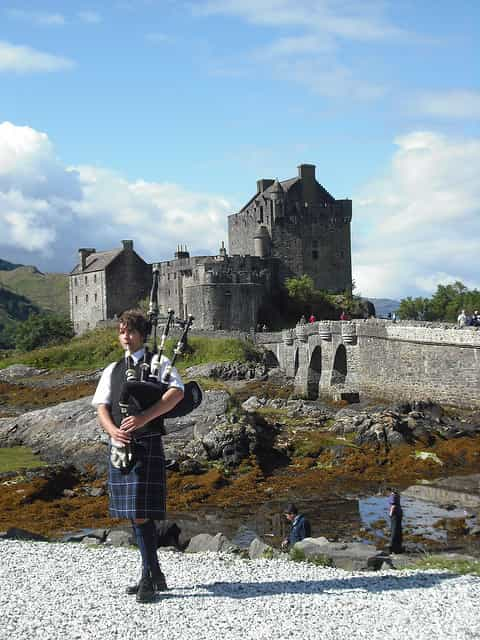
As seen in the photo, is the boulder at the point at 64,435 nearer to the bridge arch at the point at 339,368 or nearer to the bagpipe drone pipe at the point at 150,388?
the bridge arch at the point at 339,368

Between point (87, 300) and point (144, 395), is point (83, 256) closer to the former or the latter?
point (87, 300)

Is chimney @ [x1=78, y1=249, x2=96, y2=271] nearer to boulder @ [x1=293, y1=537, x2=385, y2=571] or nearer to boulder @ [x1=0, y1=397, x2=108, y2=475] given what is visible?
boulder @ [x1=0, y1=397, x2=108, y2=475]

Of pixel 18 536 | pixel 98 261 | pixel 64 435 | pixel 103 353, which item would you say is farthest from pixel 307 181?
pixel 18 536

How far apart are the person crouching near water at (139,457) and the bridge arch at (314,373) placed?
39.7m

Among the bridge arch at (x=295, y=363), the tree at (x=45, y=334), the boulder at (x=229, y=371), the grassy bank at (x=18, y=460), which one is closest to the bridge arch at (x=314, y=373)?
the bridge arch at (x=295, y=363)

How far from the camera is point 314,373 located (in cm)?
4975

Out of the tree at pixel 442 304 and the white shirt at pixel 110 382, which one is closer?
the white shirt at pixel 110 382

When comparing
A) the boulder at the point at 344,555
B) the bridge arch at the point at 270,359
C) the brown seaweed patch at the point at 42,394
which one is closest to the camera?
the boulder at the point at 344,555

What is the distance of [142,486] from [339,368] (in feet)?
128

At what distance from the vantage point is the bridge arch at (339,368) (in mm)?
46781

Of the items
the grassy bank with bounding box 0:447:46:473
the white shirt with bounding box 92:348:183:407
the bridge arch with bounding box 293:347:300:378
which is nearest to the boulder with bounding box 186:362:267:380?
the bridge arch with bounding box 293:347:300:378

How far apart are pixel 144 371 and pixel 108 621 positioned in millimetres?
2552

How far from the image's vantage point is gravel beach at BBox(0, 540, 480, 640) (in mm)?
7773

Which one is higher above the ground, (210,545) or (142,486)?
(142,486)
